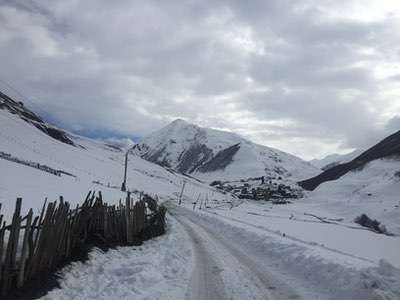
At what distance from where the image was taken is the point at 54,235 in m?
10.7

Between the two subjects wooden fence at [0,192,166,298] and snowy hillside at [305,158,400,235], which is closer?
wooden fence at [0,192,166,298]

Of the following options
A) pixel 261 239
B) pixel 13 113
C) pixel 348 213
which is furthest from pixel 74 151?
pixel 261 239

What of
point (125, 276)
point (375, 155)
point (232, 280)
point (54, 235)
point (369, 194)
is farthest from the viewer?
point (375, 155)

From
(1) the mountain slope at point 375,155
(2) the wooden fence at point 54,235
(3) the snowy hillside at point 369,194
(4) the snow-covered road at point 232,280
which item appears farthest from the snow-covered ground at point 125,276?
(1) the mountain slope at point 375,155

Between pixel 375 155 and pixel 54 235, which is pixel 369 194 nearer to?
pixel 375 155

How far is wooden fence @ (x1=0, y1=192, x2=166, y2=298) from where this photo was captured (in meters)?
9.04

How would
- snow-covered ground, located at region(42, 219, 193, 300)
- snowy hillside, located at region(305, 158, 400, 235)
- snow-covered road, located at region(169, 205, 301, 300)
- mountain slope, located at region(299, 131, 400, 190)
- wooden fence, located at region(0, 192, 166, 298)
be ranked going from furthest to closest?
mountain slope, located at region(299, 131, 400, 190) → snowy hillside, located at region(305, 158, 400, 235) → snow-covered road, located at region(169, 205, 301, 300) → snow-covered ground, located at region(42, 219, 193, 300) → wooden fence, located at region(0, 192, 166, 298)

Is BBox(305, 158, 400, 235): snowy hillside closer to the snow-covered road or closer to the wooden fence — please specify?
the snow-covered road

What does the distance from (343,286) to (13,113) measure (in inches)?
6480

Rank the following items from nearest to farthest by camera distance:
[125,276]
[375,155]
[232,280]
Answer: [125,276], [232,280], [375,155]

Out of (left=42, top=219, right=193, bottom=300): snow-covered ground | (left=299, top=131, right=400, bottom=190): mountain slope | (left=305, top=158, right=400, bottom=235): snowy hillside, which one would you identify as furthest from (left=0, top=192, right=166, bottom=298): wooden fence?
(left=299, top=131, right=400, bottom=190): mountain slope

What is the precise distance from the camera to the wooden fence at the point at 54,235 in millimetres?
9039

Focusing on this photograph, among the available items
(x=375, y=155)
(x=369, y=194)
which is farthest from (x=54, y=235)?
(x=375, y=155)

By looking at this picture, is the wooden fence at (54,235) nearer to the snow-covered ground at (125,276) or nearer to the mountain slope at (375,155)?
the snow-covered ground at (125,276)
